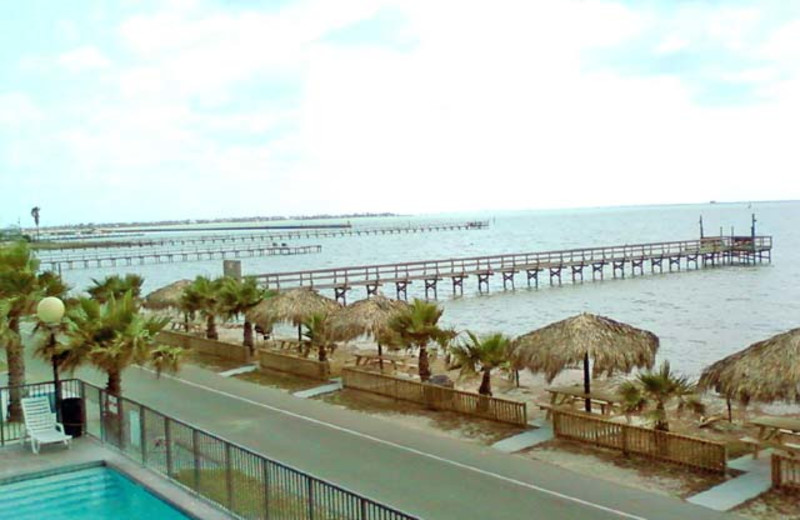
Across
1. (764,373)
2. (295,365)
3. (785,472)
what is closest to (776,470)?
(785,472)

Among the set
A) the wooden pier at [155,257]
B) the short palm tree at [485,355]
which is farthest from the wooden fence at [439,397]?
the wooden pier at [155,257]

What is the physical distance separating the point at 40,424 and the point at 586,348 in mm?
10096

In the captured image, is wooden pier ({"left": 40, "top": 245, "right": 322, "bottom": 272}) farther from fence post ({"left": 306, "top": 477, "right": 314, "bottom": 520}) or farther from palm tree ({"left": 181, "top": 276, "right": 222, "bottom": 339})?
fence post ({"left": 306, "top": 477, "right": 314, "bottom": 520})

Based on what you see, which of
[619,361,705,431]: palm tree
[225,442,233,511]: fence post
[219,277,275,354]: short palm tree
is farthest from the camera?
[219,277,275,354]: short palm tree

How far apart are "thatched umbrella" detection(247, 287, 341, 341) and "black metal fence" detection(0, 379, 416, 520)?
932 cm

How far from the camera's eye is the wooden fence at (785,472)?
441 inches

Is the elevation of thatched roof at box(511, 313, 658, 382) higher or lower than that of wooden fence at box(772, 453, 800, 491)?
higher

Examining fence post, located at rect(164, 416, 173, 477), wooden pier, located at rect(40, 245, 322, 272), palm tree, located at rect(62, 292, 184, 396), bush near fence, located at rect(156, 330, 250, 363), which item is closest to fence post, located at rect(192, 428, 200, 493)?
fence post, located at rect(164, 416, 173, 477)

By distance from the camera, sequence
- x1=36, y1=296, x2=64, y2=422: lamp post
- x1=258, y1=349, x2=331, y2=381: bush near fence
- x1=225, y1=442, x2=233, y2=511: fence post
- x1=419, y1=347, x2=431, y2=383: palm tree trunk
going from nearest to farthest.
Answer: x1=225, y1=442, x2=233, y2=511: fence post → x1=36, y1=296, x2=64, y2=422: lamp post → x1=419, y1=347, x2=431, y2=383: palm tree trunk → x1=258, y1=349, x2=331, y2=381: bush near fence

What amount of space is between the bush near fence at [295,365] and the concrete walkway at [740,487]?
10853mm

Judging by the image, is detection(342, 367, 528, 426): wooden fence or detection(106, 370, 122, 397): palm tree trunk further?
detection(342, 367, 528, 426): wooden fence

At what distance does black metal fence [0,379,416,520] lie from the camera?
27.2ft

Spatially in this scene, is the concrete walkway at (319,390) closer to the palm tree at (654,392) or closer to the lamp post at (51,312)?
the lamp post at (51,312)

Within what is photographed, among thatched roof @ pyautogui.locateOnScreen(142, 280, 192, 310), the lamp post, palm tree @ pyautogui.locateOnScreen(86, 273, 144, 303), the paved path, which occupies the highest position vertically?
the lamp post
